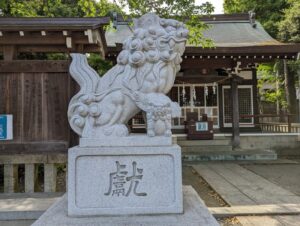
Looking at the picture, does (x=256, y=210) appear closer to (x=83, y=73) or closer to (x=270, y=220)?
(x=270, y=220)

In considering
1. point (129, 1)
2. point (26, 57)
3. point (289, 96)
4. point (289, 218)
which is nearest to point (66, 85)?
point (129, 1)

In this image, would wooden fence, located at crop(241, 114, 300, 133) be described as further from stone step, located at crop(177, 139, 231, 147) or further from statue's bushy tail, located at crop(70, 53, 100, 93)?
statue's bushy tail, located at crop(70, 53, 100, 93)

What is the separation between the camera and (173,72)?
3104 mm

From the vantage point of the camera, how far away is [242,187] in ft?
22.6

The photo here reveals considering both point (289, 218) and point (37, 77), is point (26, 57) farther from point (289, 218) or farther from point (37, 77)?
point (289, 218)

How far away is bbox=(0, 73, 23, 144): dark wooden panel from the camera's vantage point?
6266 millimetres

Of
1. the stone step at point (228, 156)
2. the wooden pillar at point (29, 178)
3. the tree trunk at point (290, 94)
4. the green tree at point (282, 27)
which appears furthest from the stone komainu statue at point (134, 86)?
the tree trunk at point (290, 94)

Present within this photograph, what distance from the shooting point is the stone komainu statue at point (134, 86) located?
2.91 meters

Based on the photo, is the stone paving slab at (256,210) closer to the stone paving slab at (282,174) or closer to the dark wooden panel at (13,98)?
the stone paving slab at (282,174)

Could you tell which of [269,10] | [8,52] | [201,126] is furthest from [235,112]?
[269,10]

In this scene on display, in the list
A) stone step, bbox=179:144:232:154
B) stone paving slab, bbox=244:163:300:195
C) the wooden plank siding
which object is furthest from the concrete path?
the wooden plank siding

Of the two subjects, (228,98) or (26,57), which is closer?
(26,57)

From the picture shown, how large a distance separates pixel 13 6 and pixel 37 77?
133 inches

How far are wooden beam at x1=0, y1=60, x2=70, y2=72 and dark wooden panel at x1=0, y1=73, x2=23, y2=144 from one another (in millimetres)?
145
